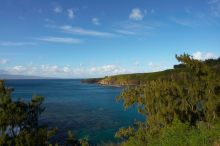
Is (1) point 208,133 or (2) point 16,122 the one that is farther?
(2) point 16,122

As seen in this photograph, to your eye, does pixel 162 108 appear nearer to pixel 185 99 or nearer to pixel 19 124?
pixel 185 99

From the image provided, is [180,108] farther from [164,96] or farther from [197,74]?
[197,74]

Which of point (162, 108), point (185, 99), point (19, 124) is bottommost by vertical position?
point (19, 124)

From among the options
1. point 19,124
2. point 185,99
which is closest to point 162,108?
point 185,99

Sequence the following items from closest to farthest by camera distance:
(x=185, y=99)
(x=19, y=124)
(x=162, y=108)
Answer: (x=19, y=124) → (x=162, y=108) → (x=185, y=99)

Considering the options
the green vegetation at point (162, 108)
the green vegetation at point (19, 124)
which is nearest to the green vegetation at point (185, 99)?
the green vegetation at point (162, 108)

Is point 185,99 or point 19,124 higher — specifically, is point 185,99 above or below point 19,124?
above

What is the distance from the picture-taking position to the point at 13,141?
121ft

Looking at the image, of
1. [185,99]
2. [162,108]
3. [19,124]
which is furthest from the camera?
[185,99]

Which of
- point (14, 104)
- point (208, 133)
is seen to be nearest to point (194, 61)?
point (208, 133)

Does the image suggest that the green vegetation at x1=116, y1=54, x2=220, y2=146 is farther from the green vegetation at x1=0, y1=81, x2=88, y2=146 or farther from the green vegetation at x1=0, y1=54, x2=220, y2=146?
the green vegetation at x1=0, y1=81, x2=88, y2=146

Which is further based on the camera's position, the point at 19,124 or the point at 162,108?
the point at 162,108

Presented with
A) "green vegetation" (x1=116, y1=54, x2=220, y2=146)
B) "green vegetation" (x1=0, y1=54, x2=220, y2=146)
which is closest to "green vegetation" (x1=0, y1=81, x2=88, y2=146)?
"green vegetation" (x1=0, y1=54, x2=220, y2=146)

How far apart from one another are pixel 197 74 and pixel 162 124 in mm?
8135
